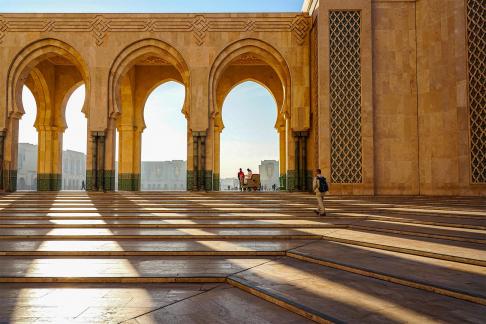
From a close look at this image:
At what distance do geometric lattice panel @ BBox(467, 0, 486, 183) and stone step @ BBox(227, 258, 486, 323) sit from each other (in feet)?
29.6

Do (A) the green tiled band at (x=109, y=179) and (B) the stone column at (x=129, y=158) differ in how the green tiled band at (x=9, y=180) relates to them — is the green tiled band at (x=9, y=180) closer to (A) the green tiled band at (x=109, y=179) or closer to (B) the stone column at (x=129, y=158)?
(A) the green tiled band at (x=109, y=179)

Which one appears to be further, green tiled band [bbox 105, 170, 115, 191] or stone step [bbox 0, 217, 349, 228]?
green tiled band [bbox 105, 170, 115, 191]

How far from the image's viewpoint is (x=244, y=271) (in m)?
3.25

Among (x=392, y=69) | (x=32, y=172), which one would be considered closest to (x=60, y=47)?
(x=392, y=69)

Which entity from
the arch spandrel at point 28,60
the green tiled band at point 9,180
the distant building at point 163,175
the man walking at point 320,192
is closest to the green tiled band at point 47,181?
the green tiled band at point 9,180

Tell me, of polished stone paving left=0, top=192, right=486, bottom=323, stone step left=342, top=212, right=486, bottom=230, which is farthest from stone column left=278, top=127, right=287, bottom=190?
polished stone paving left=0, top=192, right=486, bottom=323

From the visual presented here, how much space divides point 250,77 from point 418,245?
544 inches

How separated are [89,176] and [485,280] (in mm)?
12469

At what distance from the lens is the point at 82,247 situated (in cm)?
431

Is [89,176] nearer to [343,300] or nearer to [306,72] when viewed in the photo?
[306,72]

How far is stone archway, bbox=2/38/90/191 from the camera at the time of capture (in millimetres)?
13352

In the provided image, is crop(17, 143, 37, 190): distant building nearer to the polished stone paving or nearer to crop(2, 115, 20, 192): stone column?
crop(2, 115, 20, 192): stone column

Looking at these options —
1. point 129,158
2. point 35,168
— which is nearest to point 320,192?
point 129,158

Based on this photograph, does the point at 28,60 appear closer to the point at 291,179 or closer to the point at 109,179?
the point at 109,179
